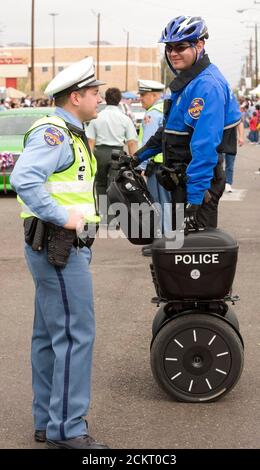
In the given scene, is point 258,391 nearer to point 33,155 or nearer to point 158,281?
point 158,281

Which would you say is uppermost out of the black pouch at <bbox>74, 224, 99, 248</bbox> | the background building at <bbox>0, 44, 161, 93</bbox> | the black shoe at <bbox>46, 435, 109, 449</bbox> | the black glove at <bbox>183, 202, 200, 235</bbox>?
the black pouch at <bbox>74, 224, 99, 248</bbox>

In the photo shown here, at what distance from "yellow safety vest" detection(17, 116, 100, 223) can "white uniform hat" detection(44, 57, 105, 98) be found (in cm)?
14

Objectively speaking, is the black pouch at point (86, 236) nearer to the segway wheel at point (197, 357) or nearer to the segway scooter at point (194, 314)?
the segway scooter at point (194, 314)

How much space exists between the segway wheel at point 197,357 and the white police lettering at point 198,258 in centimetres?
34

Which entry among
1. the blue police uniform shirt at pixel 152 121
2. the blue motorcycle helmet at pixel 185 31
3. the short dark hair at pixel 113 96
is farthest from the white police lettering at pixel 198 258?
the short dark hair at pixel 113 96

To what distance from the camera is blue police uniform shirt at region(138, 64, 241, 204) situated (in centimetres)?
495

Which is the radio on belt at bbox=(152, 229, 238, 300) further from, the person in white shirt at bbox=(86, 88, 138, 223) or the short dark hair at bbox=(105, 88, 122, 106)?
the short dark hair at bbox=(105, 88, 122, 106)

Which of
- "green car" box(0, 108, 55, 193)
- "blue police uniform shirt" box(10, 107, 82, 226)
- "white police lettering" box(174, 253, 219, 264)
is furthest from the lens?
"green car" box(0, 108, 55, 193)

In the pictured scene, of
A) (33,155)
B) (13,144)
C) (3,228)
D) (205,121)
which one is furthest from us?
(13,144)

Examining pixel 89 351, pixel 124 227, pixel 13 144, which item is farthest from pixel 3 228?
pixel 89 351

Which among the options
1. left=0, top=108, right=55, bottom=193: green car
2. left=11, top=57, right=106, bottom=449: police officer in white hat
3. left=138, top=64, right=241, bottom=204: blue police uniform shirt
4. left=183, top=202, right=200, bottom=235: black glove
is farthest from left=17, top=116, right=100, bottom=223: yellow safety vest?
left=0, top=108, right=55, bottom=193: green car

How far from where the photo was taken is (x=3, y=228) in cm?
1171

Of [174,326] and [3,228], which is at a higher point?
[174,326]

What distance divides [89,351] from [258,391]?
1400 millimetres
